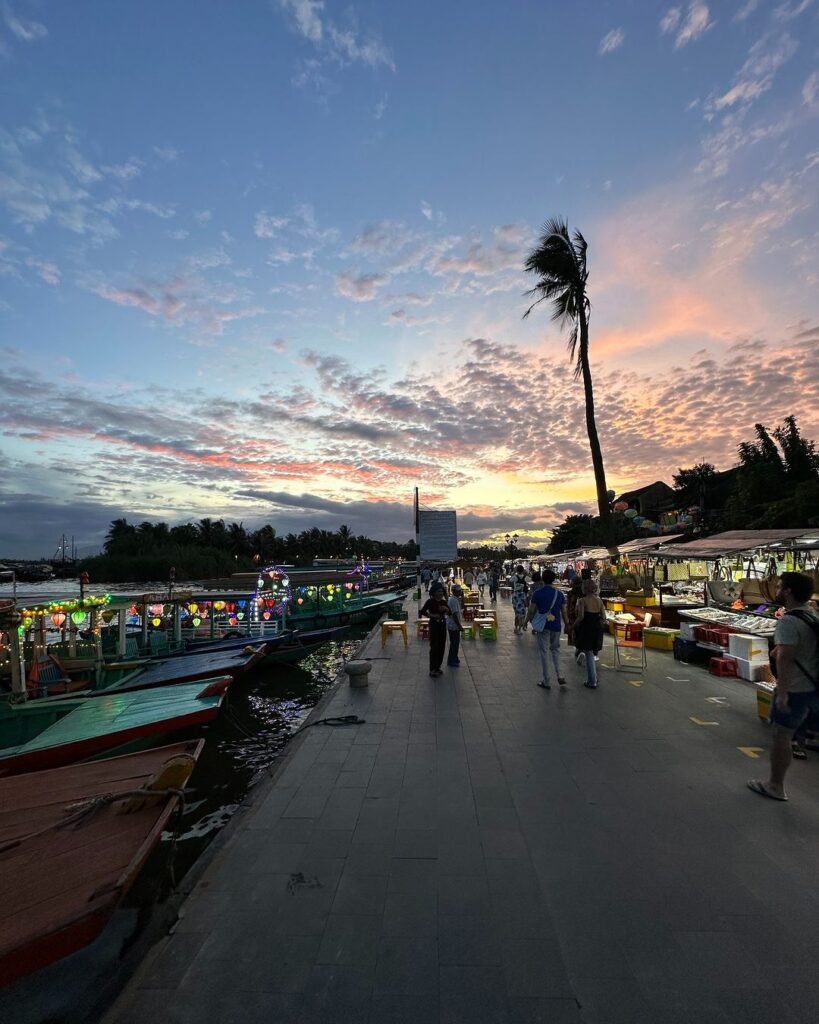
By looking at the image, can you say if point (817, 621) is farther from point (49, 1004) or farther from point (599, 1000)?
point (49, 1004)

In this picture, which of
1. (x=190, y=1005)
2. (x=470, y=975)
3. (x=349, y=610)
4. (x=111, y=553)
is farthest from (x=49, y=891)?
(x=111, y=553)

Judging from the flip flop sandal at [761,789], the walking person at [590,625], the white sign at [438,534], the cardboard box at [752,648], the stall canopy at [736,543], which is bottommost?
the flip flop sandal at [761,789]

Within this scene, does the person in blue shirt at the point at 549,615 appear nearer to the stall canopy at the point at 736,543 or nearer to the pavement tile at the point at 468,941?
the pavement tile at the point at 468,941

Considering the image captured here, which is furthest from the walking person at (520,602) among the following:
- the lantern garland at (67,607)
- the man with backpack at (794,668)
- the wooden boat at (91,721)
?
the lantern garland at (67,607)

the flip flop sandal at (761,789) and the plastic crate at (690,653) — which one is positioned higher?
the plastic crate at (690,653)

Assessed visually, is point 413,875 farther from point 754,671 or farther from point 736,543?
point 736,543

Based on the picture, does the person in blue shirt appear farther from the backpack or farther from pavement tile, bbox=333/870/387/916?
pavement tile, bbox=333/870/387/916

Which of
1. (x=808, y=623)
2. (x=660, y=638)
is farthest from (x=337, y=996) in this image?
(x=660, y=638)

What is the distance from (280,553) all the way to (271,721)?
3406 inches

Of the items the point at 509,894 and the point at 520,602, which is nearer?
the point at 509,894

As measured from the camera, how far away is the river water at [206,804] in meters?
2.89

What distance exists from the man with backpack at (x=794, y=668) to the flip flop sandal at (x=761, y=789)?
0.9 inches

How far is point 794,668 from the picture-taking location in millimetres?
3875

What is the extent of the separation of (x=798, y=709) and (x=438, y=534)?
1528 cm
